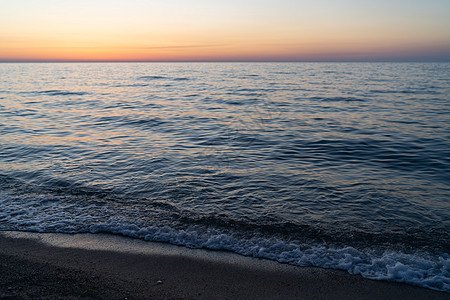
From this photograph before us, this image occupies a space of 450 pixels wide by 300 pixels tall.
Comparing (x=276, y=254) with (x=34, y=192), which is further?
(x=34, y=192)

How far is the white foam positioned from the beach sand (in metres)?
0.20

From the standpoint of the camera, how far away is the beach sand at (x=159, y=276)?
4250 millimetres

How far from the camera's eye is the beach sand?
4.25 metres

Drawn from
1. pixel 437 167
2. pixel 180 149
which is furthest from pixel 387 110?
pixel 180 149

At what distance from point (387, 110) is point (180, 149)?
1516cm

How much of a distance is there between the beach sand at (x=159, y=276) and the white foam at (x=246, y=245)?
197 mm

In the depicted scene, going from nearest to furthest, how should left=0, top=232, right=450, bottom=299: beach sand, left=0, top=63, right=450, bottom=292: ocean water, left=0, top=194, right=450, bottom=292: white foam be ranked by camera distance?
1. left=0, top=232, right=450, bottom=299: beach sand
2. left=0, top=194, right=450, bottom=292: white foam
3. left=0, top=63, right=450, bottom=292: ocean water

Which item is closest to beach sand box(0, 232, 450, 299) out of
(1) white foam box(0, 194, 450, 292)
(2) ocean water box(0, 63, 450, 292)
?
(1) white foam box(0, 194, 450, 292)

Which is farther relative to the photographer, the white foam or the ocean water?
the ocean water

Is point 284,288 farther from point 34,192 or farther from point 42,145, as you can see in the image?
point 42,145

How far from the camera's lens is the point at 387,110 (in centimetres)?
2048

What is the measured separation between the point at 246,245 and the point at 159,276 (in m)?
1.68

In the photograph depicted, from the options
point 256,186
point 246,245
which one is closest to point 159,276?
point 246,245

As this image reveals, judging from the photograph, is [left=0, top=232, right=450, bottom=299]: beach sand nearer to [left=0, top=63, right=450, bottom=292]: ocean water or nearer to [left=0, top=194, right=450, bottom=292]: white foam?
[left=0, top=194, right=450, bottom=292]: white foam
